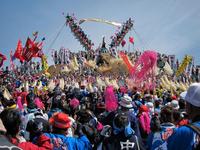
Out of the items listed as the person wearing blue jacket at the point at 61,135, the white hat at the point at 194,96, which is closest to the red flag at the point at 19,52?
the person wearing blue jacket at the point at 61,135

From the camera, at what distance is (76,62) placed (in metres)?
45.6

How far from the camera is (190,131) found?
2979 mm

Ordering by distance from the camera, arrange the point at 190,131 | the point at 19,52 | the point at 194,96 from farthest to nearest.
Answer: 1. the point at 19,52
2. the point at 194,96
3. the point at 190,131

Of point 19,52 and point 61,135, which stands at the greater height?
point 19,52

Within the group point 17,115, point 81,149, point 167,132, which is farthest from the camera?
point 167,132

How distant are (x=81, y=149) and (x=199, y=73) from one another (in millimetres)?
39557

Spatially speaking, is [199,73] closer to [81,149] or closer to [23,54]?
[23,54]

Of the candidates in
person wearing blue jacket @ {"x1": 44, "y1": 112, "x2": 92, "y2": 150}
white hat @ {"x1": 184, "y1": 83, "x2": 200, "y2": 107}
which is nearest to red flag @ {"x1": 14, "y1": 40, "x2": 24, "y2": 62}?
person wearing blue jacket @ {"x1": 44, "y1": 112, "x2": 92, "y2": 150}

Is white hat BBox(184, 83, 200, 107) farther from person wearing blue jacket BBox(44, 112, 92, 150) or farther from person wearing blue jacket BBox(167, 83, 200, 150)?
person wearing blue jacket BBox(44, 112, 92, 150)

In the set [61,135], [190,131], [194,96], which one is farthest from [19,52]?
[190,131]

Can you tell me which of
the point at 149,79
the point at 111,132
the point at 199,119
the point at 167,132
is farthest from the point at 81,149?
the point at 149,79

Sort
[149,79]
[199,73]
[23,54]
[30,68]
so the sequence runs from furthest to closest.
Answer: [199,73]
[30,68]
[23,54]
[149,79]

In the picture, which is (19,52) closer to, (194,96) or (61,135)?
(61,135)

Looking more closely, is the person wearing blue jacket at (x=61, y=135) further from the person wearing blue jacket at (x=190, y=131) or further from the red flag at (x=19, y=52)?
the red flag at (x=19, y=52)
